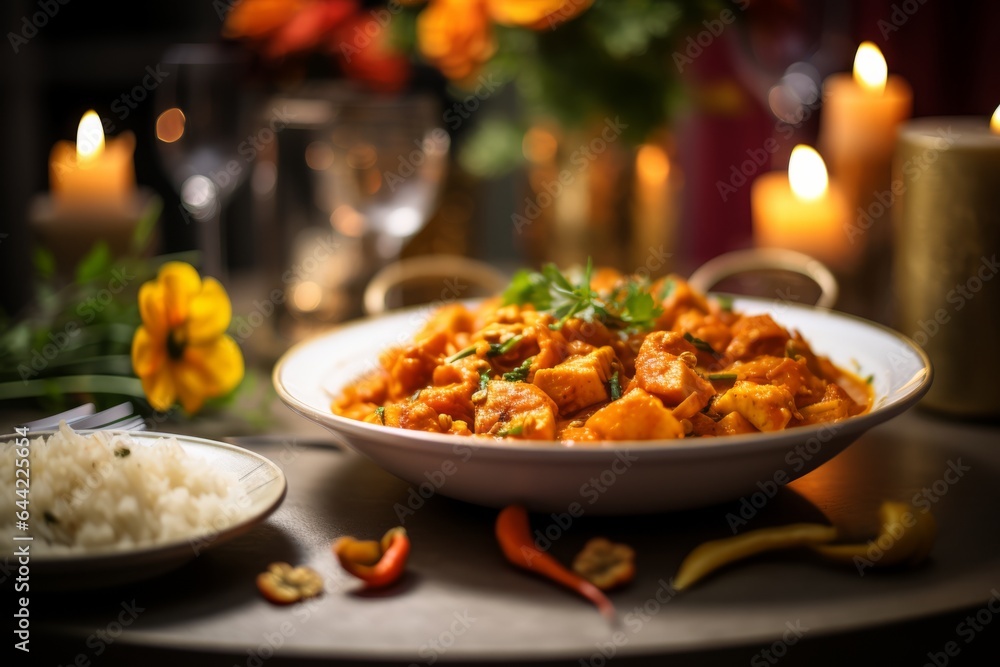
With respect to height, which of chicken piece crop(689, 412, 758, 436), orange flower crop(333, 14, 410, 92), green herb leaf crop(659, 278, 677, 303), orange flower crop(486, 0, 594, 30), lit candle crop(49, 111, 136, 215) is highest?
orange flower crop(486, 0, 594, 30)

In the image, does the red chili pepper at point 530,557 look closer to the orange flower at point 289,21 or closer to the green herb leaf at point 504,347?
the green herb leaf at point 504,347

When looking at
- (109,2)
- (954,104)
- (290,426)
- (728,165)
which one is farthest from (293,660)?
(109,2)

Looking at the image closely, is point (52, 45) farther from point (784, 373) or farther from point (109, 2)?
point (784, 373)

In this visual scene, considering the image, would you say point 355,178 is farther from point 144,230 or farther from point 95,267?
point 95,267

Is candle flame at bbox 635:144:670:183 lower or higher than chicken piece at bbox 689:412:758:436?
higher

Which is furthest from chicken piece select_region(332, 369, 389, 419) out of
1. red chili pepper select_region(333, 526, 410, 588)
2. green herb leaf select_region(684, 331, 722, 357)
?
green herb leaf select_region(684, 331, 722, 357)

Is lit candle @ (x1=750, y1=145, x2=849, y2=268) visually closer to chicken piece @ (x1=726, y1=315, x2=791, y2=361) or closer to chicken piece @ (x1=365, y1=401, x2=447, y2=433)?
chicken piece @ (x1=726, y1=315, x2=791, y2=361)

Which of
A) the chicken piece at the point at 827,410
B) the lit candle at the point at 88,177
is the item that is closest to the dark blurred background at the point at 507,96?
the lit candle at the point at 88,177
